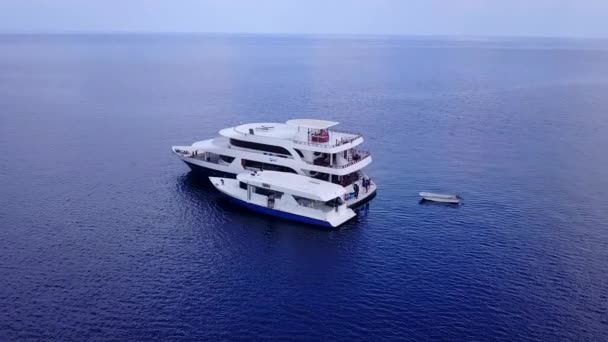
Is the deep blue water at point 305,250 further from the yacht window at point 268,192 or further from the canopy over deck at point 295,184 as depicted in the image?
the canopy over deck at point 295,184

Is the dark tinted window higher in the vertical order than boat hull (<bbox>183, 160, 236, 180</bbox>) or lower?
higher

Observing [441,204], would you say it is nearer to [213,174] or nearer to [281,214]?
[281,214]

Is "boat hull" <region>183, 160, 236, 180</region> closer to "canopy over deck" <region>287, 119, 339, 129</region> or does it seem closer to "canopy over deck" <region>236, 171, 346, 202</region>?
"canopy over deck" <region>236, 171, 346, 202</region>

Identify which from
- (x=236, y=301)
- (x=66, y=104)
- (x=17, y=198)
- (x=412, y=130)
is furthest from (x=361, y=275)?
(x=66, y=104)

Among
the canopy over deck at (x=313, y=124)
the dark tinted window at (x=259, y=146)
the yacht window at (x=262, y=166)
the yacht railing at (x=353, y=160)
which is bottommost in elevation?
the yacht window at (x=262, y=166)

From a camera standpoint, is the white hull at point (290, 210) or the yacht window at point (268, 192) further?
the yacht window at point (268, 192)

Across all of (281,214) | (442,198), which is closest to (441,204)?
(442,198)

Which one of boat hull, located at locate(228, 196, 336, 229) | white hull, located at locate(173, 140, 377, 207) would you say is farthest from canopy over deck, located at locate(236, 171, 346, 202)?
white hull, located at locate(173, 140, 377, 207)

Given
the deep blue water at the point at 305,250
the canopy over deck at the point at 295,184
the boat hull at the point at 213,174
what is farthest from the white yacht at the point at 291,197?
the boat hull at the point at 213,174
